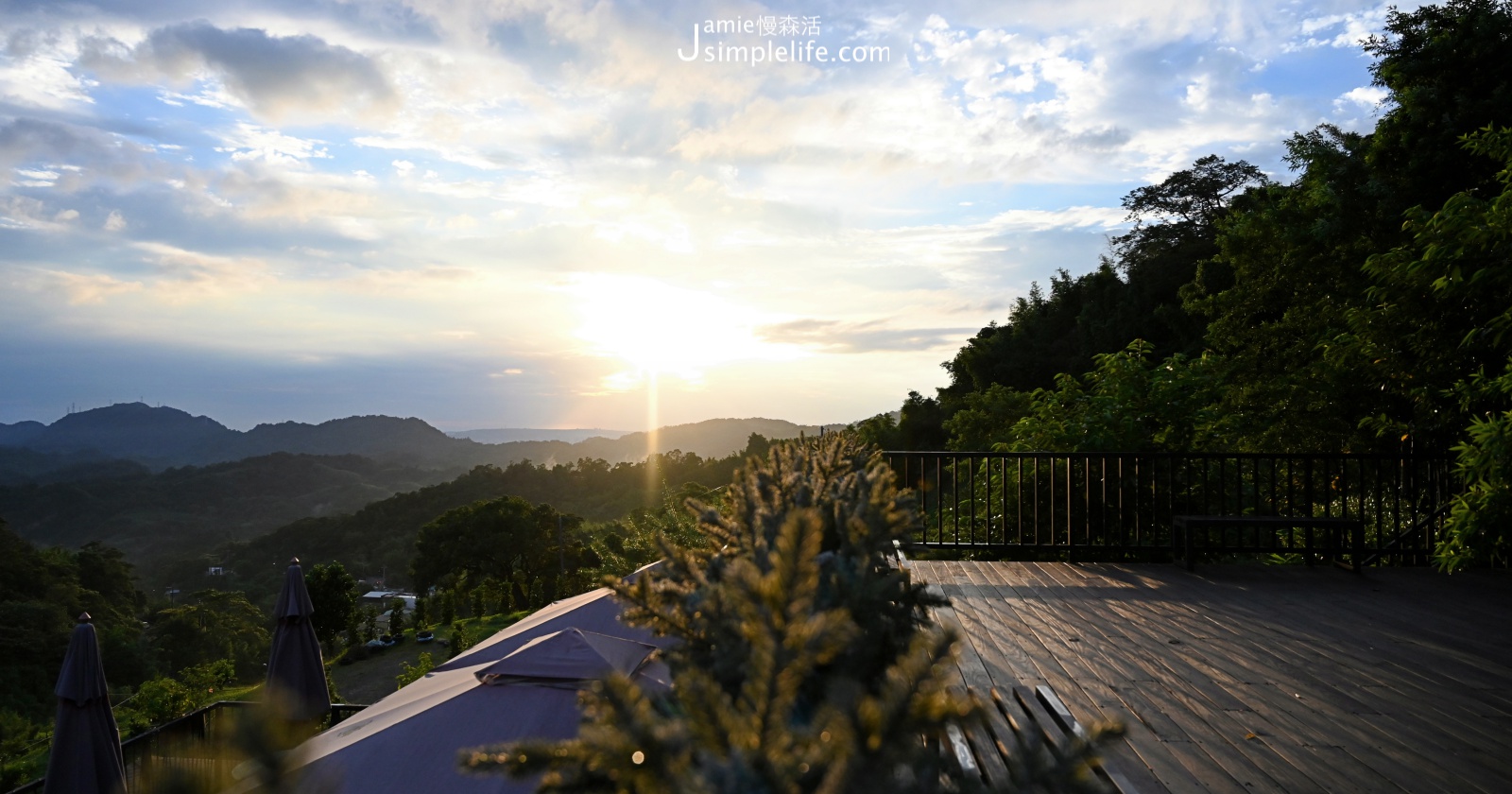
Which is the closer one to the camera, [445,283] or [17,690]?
[445,283]

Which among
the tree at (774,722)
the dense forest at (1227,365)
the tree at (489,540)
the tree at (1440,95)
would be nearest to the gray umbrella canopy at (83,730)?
the dense forest at (1227,365)

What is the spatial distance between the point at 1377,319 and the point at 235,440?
141 m

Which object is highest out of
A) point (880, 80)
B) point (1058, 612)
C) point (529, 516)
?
point (880, 80)

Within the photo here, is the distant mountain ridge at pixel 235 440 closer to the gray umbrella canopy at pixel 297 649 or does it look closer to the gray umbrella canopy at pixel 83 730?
the gray umbrella canopy at pixel 297 649

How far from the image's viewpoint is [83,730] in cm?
640

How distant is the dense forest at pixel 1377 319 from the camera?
5.30 m

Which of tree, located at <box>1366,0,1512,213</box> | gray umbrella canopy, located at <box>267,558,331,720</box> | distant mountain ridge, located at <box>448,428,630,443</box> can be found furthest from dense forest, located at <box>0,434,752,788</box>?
distant mountain ridge, located at <box>448,428,630,443</box>

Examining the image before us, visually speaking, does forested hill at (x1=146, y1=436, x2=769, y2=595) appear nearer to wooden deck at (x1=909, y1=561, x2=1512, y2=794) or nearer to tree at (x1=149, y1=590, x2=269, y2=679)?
tree at (x1=149, y1=590, x2=269, y2=679)

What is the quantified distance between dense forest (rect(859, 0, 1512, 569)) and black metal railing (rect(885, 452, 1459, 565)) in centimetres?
50

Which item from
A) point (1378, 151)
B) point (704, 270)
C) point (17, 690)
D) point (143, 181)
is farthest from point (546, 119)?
point (17, 690)

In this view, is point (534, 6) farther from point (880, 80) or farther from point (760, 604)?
point (760, 604)

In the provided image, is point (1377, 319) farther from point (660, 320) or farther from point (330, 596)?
point (330, 596)

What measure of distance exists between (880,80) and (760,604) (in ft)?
24.9

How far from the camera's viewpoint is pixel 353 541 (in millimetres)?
57250
